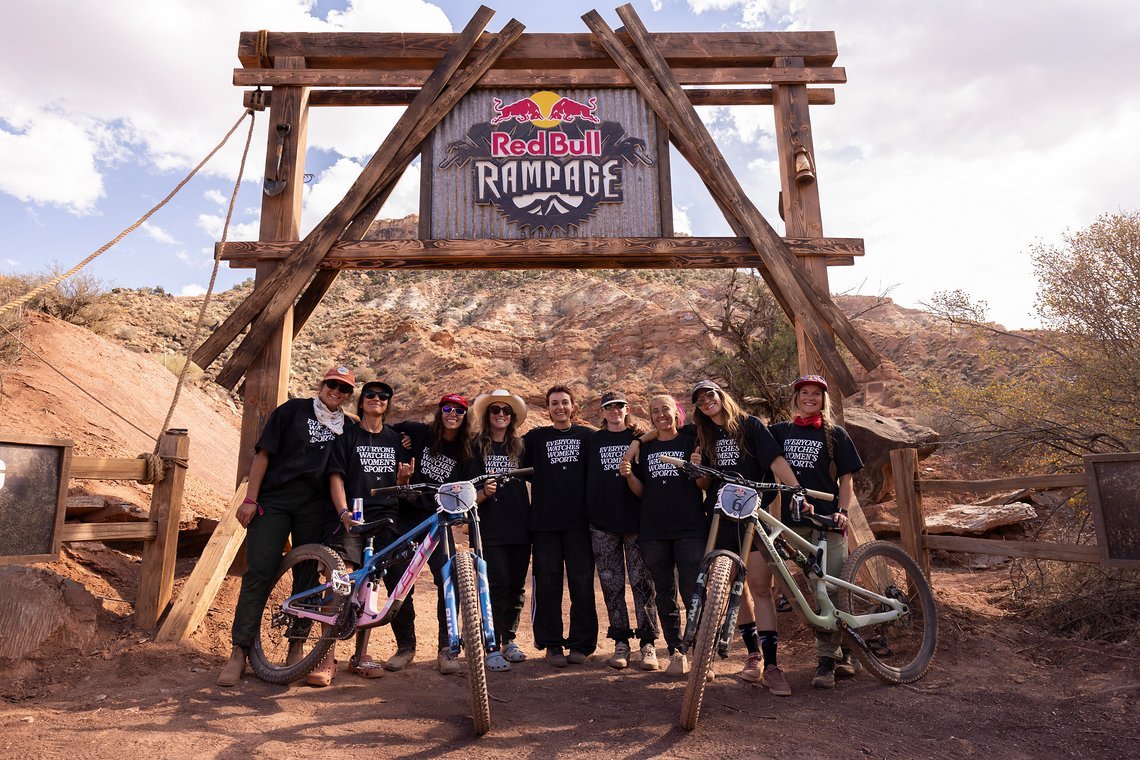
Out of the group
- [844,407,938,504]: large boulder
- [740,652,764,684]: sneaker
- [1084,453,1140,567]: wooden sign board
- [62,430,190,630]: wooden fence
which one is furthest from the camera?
[844,407,938,504]: large boulder

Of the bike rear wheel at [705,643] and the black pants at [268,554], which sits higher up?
the black pants at [268,554]

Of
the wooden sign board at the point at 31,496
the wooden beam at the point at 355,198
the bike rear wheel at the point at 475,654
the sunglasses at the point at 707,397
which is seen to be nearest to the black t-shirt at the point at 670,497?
the sunglasses at the point at 707,397

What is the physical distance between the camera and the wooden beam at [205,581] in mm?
5035

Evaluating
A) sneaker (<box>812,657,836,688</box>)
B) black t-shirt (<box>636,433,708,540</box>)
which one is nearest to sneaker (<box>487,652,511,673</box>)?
black t-shirt (<box>636,433,708,540</box>)

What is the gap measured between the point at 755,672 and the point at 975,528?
24.4 ft

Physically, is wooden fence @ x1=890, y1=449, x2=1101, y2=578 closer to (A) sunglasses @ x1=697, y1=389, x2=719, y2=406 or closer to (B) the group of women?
(B) the group of women

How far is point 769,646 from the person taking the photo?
15.0ft

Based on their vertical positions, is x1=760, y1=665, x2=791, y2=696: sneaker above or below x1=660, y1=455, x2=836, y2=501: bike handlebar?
below

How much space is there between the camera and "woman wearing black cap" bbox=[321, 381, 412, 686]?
4.75m

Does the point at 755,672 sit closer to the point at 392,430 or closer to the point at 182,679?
the point at 392,430

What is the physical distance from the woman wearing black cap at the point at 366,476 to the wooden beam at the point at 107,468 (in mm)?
1536

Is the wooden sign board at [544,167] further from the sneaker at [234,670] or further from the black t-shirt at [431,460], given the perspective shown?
the sneaker at [234,670]

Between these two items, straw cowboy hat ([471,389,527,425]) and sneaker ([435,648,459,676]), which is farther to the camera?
straw cowboy hat ([471,389,527,425])

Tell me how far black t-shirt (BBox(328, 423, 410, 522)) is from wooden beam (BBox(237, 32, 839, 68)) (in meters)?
3.93
